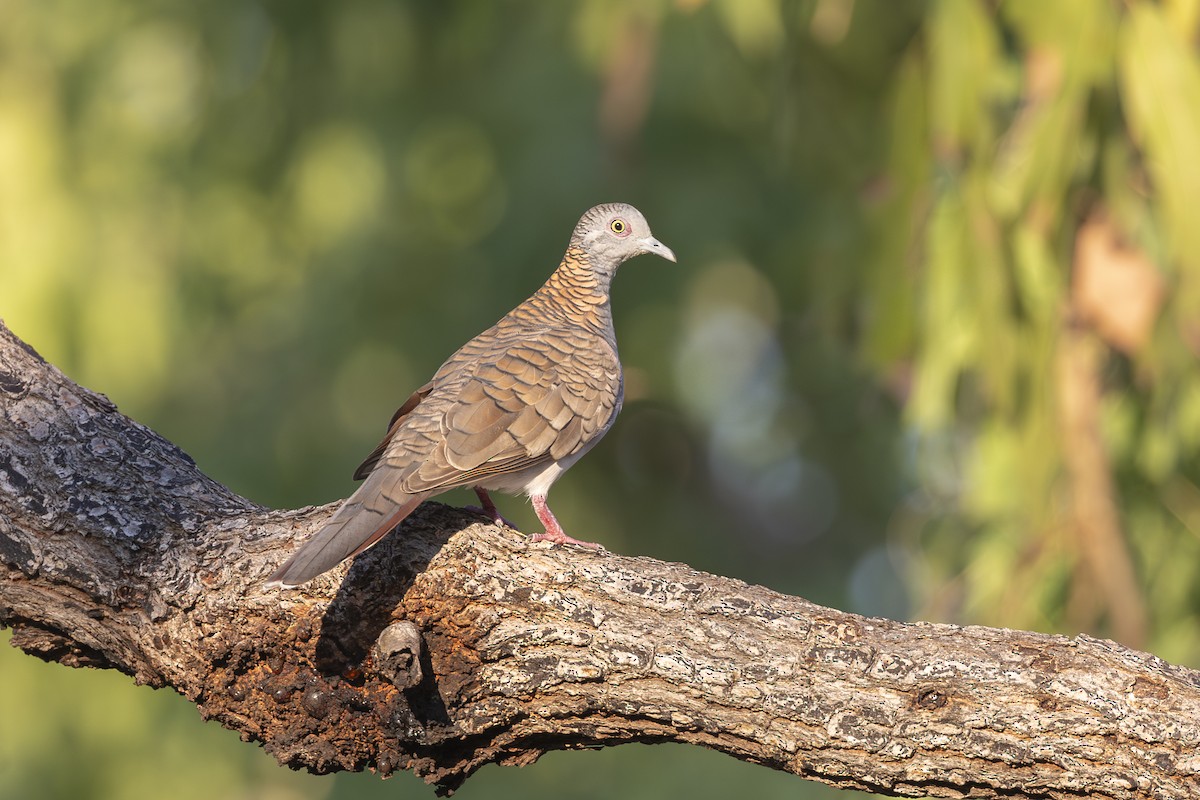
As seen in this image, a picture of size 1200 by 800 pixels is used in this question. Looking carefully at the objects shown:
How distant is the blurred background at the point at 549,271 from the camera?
5164mm

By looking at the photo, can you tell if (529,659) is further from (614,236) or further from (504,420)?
(614,236)

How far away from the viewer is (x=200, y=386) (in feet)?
28.8

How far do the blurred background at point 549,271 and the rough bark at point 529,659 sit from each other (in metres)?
2.06

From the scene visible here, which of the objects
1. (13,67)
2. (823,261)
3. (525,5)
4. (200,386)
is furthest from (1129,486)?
(13,67)

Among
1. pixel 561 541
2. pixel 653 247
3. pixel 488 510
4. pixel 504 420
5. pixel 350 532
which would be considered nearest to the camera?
pixel 350 532

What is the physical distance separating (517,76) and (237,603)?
5.97 m

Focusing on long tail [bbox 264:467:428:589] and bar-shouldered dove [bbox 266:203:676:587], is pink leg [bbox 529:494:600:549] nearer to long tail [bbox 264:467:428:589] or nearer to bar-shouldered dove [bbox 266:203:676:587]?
bar-shouldered dove [bbox 266:203:676:587]

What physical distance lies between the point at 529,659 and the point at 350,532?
46 cm

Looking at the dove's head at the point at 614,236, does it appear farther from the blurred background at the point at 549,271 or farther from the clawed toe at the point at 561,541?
the clawed toe at the point at 561,541

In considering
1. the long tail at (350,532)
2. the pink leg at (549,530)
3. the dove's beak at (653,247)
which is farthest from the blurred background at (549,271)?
the long tail at (350,532)

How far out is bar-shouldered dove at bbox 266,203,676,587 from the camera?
115 inches

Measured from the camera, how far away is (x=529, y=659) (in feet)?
9.42

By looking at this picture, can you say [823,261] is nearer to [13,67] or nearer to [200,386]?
[200,386]

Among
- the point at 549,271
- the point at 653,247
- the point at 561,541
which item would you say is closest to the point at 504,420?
the point at 561,541
